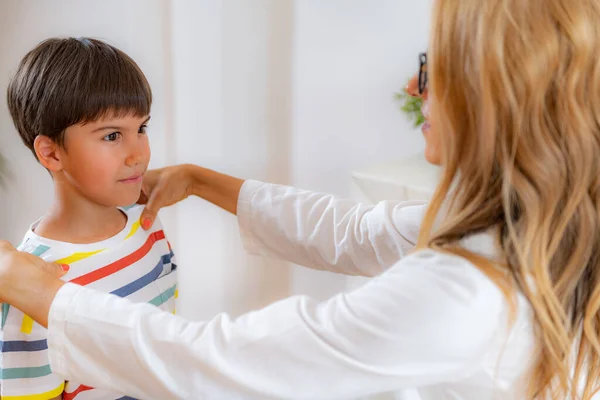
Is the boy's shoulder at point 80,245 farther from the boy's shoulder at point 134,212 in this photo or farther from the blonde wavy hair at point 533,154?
the blonde wavy hair at point 533,154

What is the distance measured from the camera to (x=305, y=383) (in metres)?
0.71

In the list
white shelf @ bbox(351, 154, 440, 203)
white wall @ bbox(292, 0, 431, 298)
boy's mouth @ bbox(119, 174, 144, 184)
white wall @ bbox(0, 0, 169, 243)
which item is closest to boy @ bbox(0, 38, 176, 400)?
boy's mouth @ bbox(119, 174, 144, 184)

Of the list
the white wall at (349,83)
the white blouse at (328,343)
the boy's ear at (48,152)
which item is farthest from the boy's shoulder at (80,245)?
the white wall at (349,83)

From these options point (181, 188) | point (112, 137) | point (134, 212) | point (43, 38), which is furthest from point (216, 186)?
point (43, 38)

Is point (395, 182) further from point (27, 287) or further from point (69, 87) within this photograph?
point (27, 287)

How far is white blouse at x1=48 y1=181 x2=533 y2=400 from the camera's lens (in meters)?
0.67

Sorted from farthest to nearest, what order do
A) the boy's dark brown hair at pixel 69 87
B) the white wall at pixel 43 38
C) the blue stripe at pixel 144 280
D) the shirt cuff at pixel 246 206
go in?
the white wall at pixel 43 38 < the shirt cuff at pixel 246 206 < the blue stripe at pixel 144 280 < the boy's dark brown hair at pixel 69 87

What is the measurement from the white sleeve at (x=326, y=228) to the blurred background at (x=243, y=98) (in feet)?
1.44

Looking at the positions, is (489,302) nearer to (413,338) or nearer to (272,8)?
(413,338)

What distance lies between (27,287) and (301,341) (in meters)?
0.32

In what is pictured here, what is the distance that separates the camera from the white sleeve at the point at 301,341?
0.67 meters

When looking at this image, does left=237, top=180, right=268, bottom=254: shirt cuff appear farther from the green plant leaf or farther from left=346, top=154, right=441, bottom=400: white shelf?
the green plant leaf

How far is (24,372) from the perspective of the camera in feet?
3.05

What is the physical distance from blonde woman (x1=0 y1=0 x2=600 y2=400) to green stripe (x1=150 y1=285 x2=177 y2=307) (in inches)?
12.5
